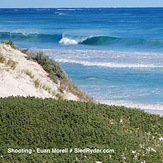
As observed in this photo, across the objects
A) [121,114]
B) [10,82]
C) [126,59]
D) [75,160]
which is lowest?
[75,160]

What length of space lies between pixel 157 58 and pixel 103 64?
531 centimetres

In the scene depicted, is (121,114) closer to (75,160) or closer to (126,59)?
(75,160)

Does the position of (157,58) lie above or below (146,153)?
above

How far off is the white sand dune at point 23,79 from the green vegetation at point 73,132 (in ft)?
9.59

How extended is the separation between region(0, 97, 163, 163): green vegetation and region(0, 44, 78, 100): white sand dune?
9.59 feet

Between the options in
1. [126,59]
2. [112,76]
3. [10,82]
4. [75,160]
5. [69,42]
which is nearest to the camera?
[75,160]

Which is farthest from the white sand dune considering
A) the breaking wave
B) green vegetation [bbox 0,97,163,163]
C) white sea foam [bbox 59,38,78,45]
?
white sea foam [bbox 59,38,78,45]

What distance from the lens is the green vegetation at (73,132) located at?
6355mm

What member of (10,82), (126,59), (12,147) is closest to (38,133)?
(12,147)

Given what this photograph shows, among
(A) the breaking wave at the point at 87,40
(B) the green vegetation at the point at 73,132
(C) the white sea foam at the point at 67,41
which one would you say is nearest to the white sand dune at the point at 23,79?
(B) the green vegetation at the point at 73,132

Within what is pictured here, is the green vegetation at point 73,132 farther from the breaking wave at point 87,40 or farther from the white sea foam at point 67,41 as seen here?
the white sea foam at point 67,41

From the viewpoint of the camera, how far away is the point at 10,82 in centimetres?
1109

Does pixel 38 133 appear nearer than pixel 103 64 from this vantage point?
Yes

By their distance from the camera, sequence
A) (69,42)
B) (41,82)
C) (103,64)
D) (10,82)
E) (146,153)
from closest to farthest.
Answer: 1. (146,153)
2. (10,82)
3. (41,82)
4. (103,64)
5. (69,42)
